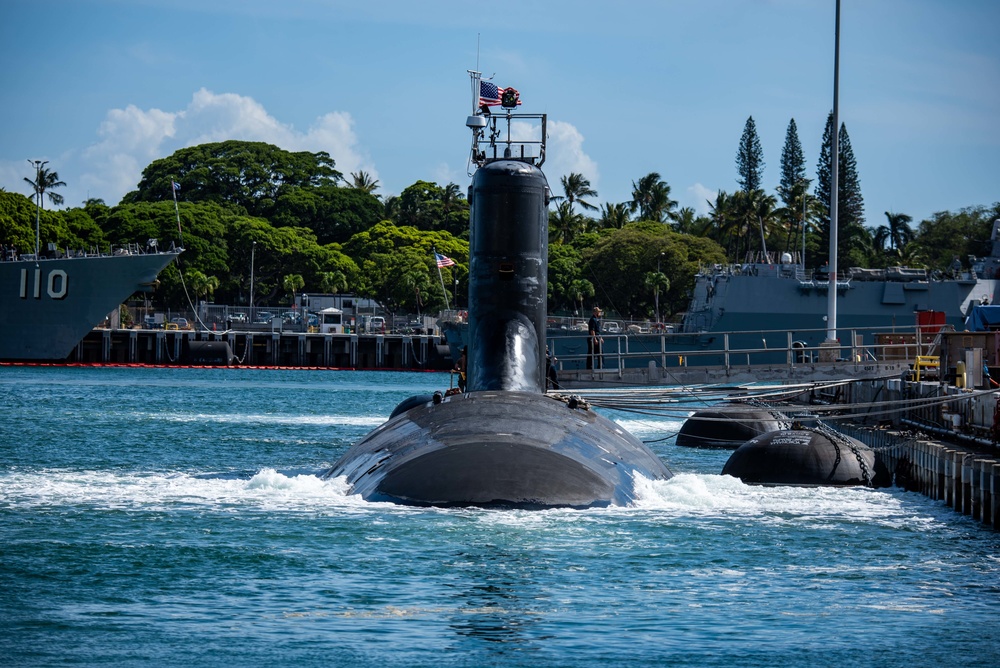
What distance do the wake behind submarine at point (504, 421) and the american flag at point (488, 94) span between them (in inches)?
2.8

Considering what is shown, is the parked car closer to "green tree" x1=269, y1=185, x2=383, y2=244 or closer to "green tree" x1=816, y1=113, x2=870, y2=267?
"green tree" x1=816, y1=113, x2=870, y2=267

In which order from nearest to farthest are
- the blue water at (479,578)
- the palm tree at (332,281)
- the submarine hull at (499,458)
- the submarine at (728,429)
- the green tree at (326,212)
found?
the blue water at (479,578), the submarine hull at (499,458), the submarine at (728,429), the palm tree at (332,281), the green tree at (326,212)

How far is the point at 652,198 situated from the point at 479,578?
126 metres

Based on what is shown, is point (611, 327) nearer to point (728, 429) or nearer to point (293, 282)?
point (293, 282)

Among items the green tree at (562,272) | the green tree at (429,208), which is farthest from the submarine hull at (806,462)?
the green tree at (429,208)

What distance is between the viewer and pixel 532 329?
22688mm

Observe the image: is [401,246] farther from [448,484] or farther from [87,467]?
[448,484]

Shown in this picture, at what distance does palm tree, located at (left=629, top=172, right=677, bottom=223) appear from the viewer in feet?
454

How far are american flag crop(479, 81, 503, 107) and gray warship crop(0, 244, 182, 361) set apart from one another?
244 feet

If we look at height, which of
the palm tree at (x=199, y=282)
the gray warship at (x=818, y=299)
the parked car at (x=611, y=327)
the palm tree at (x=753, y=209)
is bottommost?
the parked car at (x=611, y=327)

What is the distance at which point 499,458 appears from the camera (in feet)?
59.3

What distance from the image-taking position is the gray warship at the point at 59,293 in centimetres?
9306

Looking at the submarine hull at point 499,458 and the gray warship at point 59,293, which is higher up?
the gray warship at point 59,293

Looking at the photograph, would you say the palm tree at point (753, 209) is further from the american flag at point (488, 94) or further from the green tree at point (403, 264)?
the american flag at point (488, 94)
